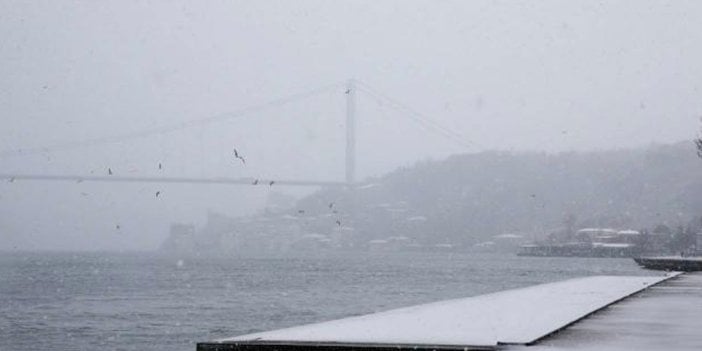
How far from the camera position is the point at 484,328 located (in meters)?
9.24

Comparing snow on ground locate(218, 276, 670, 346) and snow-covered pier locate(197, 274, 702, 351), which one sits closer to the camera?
snow-covered pier locate(197, 274, 702, 351)

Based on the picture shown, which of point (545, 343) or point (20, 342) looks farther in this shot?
point (20, 342)

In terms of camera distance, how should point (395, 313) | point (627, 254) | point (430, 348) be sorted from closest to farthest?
point (430, 348), point (395, 313), point (627, 254)

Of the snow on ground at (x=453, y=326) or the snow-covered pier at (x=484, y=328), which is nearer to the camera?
the snow-covered pier at (x=484, y=328)

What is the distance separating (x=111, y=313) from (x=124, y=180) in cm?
5111

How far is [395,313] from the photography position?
1198 cm

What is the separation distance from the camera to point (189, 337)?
76.0ft

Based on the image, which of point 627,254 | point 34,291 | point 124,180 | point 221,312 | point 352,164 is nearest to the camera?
point 221,312

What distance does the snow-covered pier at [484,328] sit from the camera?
775 cm

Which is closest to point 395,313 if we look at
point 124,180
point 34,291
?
point 34,291

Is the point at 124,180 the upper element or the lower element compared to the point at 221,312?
upper

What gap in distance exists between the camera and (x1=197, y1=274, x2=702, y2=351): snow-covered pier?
775 centimetres

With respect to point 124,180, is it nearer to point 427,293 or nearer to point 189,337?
point 427,293

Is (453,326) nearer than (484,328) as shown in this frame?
No
